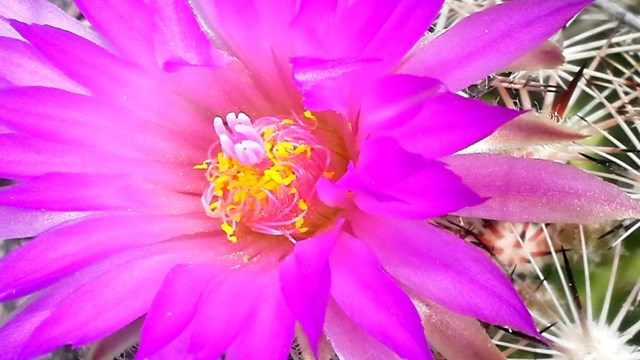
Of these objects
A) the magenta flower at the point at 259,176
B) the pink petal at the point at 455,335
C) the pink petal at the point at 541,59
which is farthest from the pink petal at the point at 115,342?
the pink petal at the point at 541,59

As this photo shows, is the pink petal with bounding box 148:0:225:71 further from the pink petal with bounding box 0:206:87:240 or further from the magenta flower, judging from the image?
the pink petal with bounding box 0:206:87:240

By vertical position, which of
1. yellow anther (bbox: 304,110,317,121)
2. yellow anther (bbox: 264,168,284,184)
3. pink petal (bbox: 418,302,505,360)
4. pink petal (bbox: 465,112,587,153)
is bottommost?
pink petal (bbox: 418,302,505,360)

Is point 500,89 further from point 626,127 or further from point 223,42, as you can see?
point 223,42

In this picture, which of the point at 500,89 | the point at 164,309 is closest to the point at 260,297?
the point at 164,309

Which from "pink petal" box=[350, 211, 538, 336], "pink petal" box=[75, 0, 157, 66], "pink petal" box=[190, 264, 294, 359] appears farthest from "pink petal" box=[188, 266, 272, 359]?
"pink petal" box=[75, 0, 157, 66]

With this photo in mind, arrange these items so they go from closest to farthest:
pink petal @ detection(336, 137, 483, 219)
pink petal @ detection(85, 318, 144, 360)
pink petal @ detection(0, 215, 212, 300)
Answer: pink petal @ detection(336, 137, 483, 219)
pink petal @ detection(0, 215, 212, 300)
pink petal @ detection(85, 318, 144, 360)

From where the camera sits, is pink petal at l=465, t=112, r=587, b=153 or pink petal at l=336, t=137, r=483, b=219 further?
pink petal at l=465, t=112, r=587, b=153
